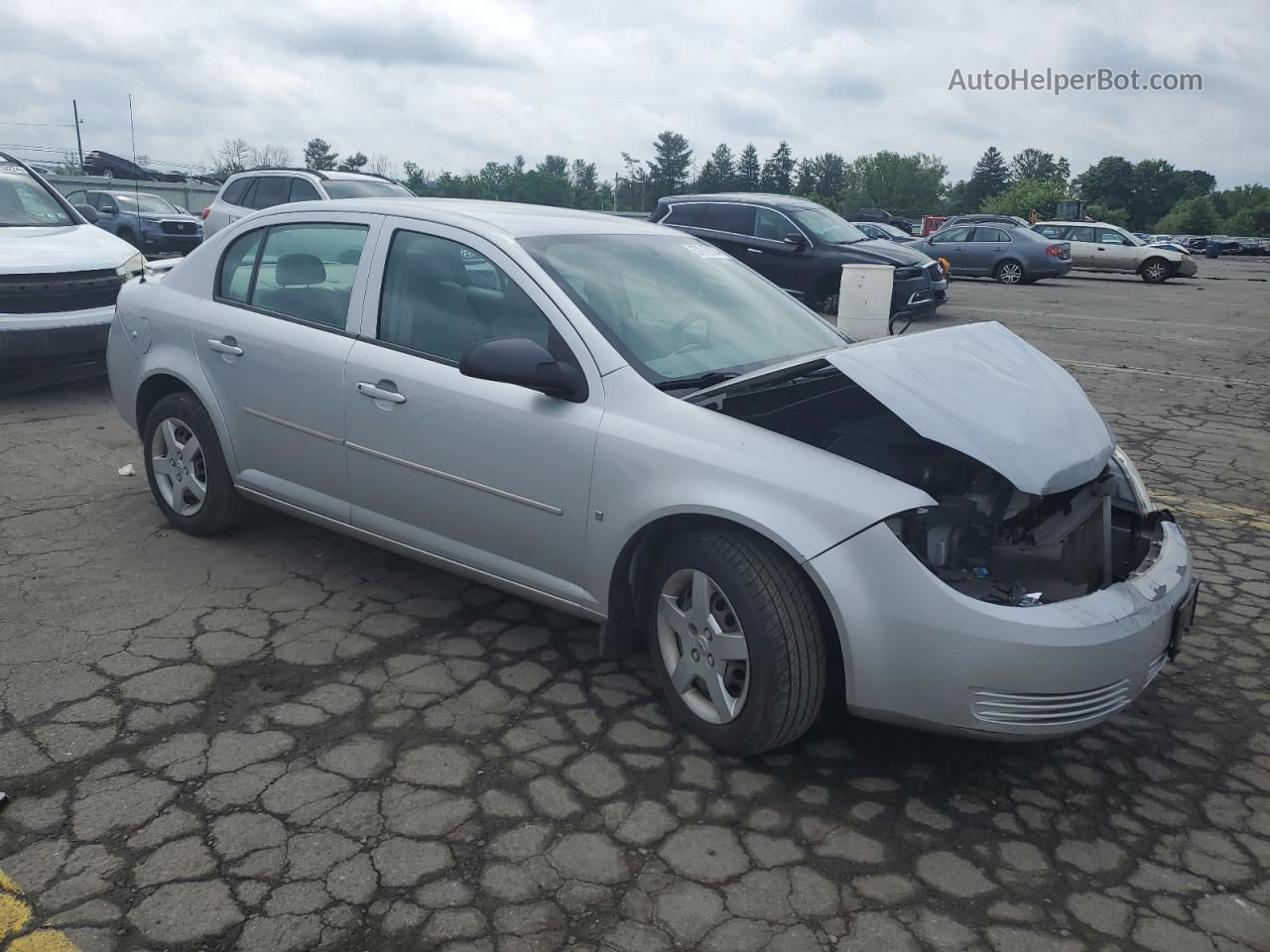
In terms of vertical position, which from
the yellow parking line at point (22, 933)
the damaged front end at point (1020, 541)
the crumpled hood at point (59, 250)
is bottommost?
the yellow parking line at point (22, 933)

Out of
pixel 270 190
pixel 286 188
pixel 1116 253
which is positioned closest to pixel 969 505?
pixel 286 188

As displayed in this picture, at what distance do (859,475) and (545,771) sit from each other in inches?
50.6

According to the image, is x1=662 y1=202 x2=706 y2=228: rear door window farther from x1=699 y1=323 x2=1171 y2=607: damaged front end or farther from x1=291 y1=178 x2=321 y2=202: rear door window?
x1=699 y1=323 x2=1171 y2=607: damaged front end

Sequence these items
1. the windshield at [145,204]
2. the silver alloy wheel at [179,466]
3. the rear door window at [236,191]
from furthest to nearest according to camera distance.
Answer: the windshield at [145,204] → the rear door window at [236,191] → the silver alloy wheel at [179,466]

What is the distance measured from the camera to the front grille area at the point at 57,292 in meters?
7.30

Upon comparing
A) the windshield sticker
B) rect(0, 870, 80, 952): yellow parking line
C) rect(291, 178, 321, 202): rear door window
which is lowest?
rect(0, 870, 80, 952): yellow parking line

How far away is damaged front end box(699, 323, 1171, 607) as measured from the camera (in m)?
2.97

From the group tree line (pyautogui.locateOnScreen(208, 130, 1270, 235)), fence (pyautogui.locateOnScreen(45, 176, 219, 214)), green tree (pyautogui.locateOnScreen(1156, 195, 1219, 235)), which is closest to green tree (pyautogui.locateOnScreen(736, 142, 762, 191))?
tree line (pyautogui.locateOnScreen(208, 130, 1270, 235))

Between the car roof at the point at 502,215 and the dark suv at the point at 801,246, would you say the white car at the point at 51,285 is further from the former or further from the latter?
the dark suv at the point at 801,246

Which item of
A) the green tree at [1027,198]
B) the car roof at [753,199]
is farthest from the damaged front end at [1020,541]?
the green tree at [1027,198]

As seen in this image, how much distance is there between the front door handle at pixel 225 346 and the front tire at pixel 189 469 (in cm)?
31

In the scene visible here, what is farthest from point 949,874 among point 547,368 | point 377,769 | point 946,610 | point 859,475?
point 547,368

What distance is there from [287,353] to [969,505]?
273cm

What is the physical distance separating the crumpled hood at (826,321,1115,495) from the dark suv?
10735mm
